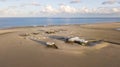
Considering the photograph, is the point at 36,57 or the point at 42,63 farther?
the point at 36,57

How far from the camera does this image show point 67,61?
51.3 feet

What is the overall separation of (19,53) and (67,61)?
5.32m

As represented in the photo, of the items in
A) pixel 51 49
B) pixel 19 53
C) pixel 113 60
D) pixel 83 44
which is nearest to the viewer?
pixel 113 60

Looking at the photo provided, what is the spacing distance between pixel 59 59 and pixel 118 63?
4.48m

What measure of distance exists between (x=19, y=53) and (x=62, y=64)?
221 inches

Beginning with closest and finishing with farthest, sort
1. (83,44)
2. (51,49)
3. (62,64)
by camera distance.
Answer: (62,64) < (51,49) < (83,44)

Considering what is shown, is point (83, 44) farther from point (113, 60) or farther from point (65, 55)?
point (113, 60)

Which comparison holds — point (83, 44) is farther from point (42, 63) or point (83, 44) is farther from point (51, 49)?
point (42, 63)

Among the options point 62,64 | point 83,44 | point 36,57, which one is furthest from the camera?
point 83,44

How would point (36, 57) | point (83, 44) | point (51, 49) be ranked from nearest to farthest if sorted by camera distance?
point (36, 57) < point (51, 49) < point (83, 44)

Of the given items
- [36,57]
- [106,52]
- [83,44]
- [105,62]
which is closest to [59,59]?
[36,57]

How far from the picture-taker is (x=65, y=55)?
17.9 meters

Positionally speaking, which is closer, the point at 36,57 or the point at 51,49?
the point at 36,57

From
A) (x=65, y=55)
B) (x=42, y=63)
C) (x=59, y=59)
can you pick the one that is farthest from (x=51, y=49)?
(x=42, y=63)
